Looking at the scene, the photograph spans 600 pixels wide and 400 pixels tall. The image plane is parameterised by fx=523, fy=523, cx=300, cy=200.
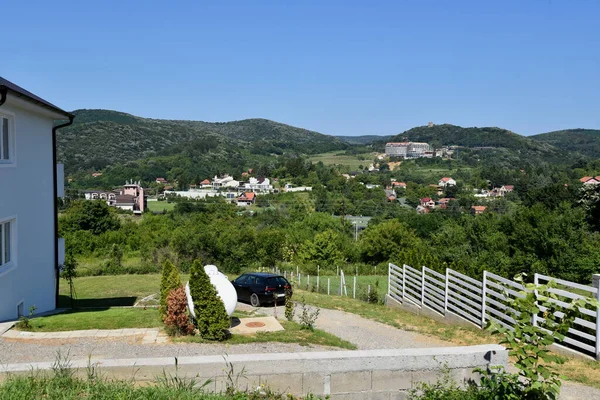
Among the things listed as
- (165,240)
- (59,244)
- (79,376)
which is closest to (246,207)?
(165,240)

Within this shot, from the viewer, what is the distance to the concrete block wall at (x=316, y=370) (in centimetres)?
515

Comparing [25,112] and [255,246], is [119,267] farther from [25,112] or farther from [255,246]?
[25,112]

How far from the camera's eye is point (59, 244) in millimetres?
15344

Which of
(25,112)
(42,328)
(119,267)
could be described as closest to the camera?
(42,328)

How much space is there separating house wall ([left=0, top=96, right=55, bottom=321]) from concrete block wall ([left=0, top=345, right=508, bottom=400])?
719 centimetres

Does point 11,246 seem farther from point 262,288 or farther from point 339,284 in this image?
point 339,284

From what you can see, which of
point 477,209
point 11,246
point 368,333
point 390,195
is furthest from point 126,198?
point 368,333

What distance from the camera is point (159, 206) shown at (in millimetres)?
90000

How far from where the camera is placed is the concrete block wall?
16.9 feet

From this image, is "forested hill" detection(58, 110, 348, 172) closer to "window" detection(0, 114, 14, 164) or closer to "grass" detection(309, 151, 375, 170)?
"grass" detection(309, 151, 375, 170)

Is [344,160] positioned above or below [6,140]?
above

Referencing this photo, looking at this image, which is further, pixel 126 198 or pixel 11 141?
pixel 126 198

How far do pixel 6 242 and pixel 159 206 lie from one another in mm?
80277

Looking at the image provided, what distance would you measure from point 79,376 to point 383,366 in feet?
9.97
